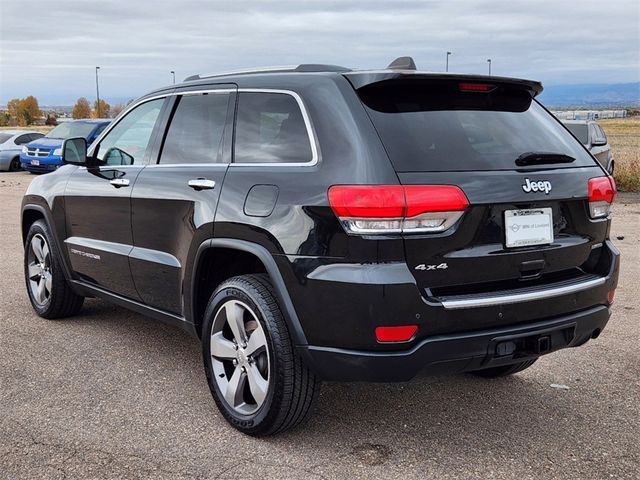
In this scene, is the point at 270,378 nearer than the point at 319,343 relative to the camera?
No

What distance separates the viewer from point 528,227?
135 inches

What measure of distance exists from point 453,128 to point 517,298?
829mm

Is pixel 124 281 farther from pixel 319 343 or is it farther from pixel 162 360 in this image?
pixel 319 343

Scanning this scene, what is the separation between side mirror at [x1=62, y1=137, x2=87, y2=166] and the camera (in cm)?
525

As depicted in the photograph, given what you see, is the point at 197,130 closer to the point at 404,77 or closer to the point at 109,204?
the point at 109,204

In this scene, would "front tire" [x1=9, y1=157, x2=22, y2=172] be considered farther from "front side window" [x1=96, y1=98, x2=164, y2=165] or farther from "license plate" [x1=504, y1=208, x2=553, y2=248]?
"license plate" [x1=504, y1=208, x2=553, y2=248]

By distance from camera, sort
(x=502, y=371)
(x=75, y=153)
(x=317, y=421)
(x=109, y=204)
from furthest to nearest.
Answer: (x=75, y=153), (x=109, y=204), (x=502, y=371), (x=317, y=421)

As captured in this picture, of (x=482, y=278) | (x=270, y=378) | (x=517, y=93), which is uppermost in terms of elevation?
(x=517, y=93)

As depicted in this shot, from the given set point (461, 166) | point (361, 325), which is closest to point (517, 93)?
point (461, 166)

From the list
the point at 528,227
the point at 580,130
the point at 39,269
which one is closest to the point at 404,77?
the point at 528,227

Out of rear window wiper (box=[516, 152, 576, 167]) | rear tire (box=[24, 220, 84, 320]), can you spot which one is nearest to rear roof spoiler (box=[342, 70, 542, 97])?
rear window wiper (box=[516, 152, 576, 167])

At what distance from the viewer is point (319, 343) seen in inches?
132

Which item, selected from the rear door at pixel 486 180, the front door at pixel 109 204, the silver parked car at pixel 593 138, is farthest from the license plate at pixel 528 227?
the silver parked car at pixel 593 138

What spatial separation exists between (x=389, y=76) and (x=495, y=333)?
4.04 ft
